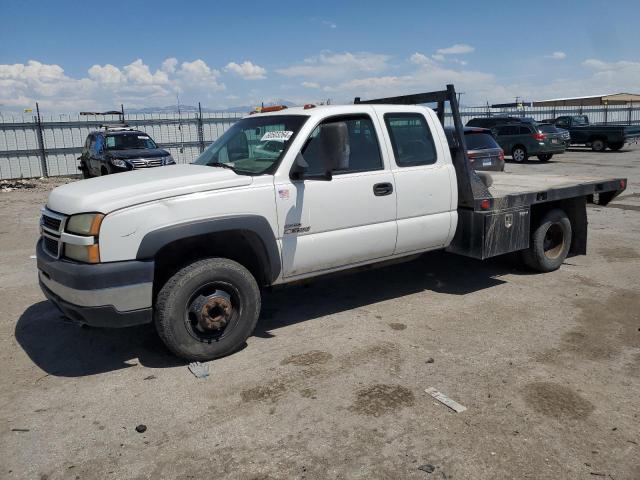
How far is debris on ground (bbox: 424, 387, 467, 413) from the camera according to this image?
3.49 meters

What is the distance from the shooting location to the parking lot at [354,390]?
3002mm

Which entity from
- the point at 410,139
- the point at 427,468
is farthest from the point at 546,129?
the point at 427,468

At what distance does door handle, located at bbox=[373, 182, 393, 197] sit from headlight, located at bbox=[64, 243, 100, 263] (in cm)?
239

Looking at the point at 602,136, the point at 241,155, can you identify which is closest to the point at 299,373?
the point at 241,155

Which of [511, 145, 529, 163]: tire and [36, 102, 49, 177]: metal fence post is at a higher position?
[36, 102, 49, 177]: metal fence post

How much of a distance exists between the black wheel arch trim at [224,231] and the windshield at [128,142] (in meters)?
13.1

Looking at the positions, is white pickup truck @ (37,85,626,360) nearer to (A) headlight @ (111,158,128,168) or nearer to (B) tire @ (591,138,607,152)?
(A) headlight @ (111,158,128,168)

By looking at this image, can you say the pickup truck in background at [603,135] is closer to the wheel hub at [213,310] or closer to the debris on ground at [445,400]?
the debris on ground at [445,400]

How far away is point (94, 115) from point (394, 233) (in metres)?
21.3

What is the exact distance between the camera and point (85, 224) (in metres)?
3.79

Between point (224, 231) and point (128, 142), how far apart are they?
13.5m

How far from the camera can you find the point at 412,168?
511 centimetres

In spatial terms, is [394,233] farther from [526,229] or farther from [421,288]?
[526,229]

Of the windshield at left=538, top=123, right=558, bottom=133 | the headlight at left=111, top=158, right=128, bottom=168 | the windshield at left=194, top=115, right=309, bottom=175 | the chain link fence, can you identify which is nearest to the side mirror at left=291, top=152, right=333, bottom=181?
the windshield at left=194, top=115, right=309, bottom=175
